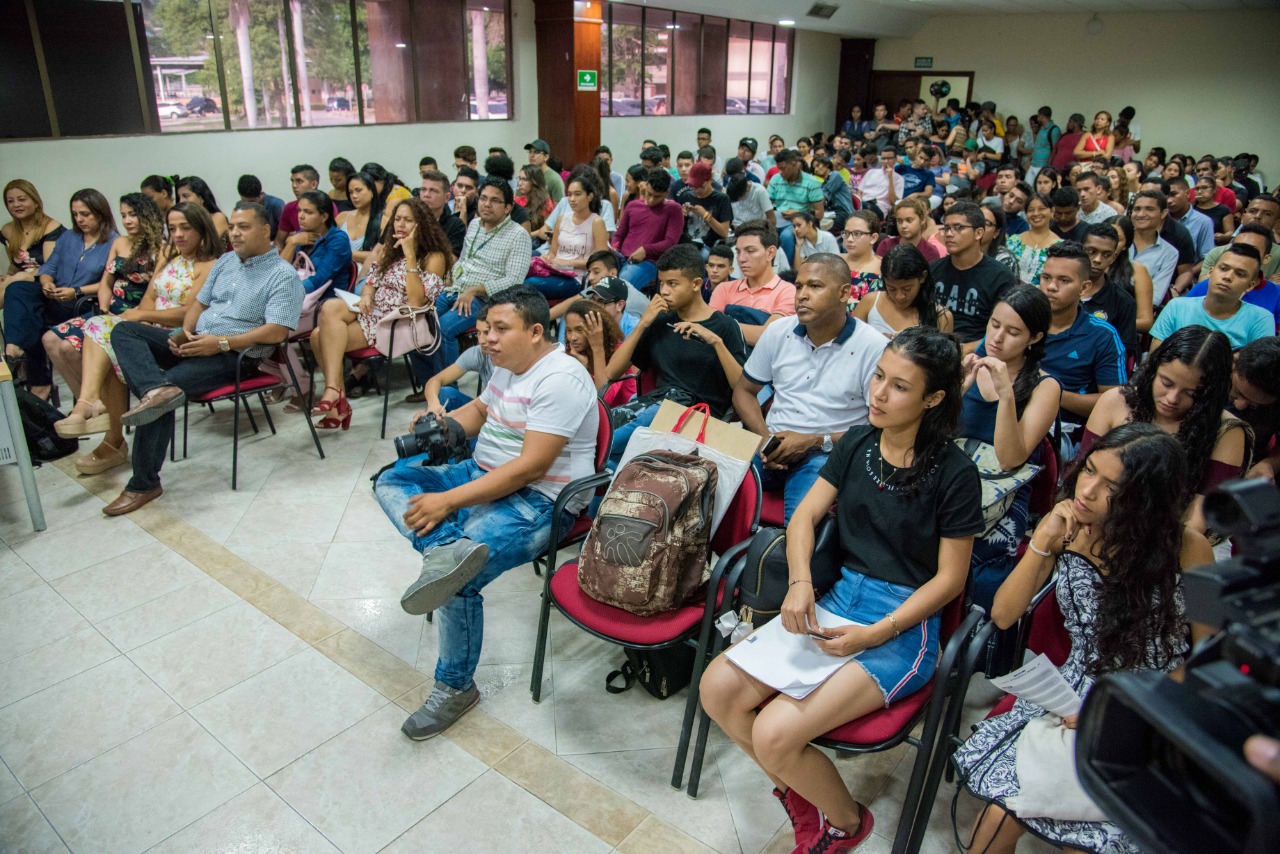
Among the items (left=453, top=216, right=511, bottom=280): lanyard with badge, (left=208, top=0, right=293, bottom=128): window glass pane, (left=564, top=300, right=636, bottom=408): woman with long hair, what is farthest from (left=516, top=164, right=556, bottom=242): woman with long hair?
(left=564, top=300, right=636, bottom=408): woman with long hair

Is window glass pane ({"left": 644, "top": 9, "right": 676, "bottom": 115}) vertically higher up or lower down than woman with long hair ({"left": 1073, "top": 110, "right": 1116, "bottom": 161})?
higher up

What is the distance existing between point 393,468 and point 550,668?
0.85m

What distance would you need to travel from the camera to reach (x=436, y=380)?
3.15 metres

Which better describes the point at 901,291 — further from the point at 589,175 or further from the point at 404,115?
the point at 404,115

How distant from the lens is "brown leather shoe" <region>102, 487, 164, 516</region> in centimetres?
377

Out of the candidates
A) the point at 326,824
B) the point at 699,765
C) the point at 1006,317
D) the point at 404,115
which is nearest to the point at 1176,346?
the point at 1006,317

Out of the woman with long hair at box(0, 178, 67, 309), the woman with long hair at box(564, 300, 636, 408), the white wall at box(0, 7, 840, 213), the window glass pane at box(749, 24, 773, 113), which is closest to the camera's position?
the woman with long hair at box(564, 300, 636, 408)

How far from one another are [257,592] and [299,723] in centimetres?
86

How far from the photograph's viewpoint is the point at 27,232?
17.1 ft

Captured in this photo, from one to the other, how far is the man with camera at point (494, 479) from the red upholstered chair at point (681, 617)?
26 cm

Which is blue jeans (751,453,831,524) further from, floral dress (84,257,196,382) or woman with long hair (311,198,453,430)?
floral dress (84,257,196,382)

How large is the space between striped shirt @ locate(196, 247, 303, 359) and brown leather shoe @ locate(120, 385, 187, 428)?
40 centimetres

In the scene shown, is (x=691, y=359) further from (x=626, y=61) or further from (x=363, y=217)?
(x=626, y=61)

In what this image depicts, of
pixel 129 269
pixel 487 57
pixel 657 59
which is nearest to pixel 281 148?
pixel 487 57
